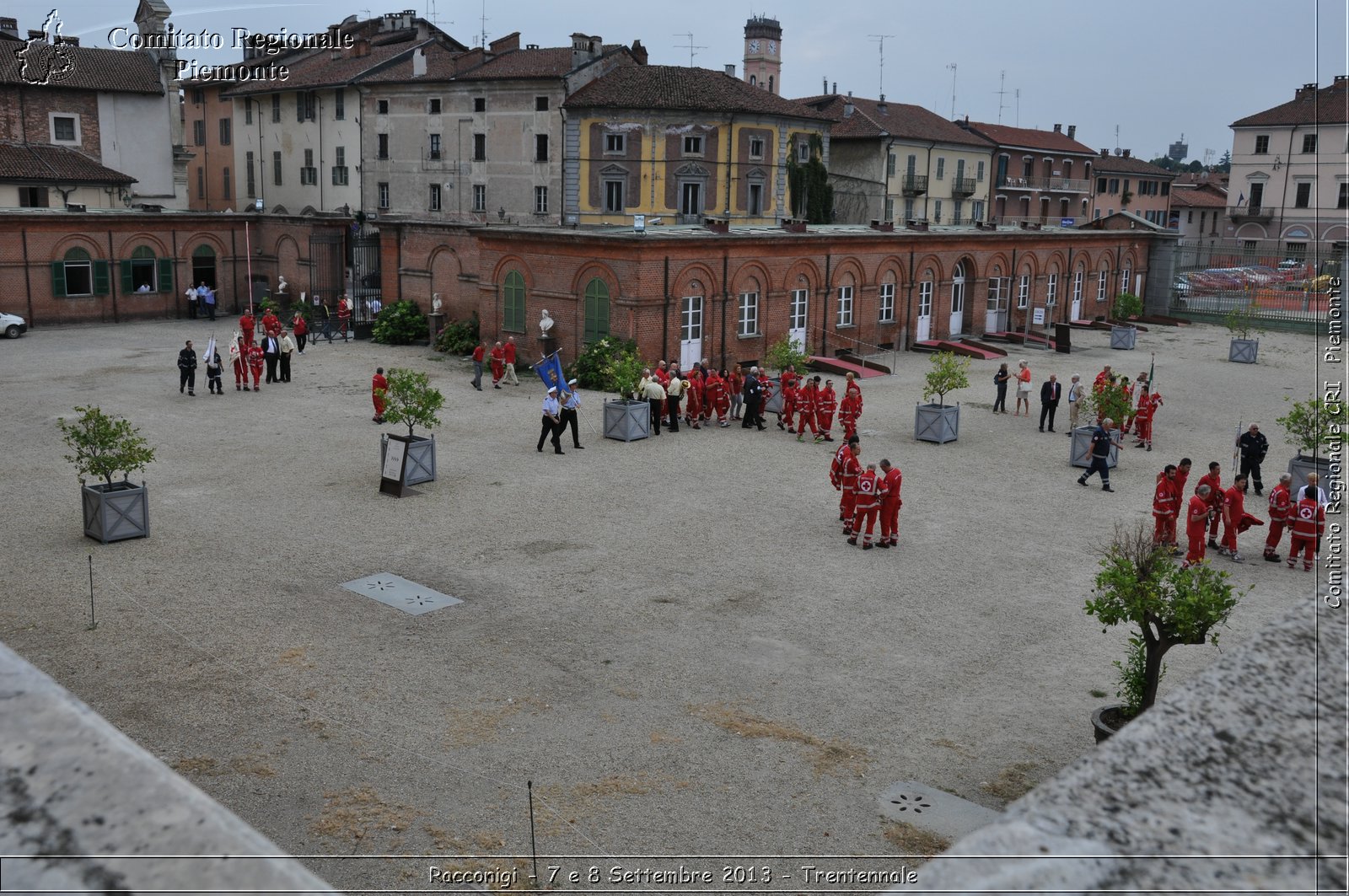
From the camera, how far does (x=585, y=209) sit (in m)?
56.5

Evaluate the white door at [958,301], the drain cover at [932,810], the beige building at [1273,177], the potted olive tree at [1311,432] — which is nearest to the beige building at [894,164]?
the beige building at [1273,177]

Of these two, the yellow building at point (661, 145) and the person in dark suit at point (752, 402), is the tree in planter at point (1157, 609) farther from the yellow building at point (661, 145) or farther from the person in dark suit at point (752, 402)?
the yellow building at point (661, 145)

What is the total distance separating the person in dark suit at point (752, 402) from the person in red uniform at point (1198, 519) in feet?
37.9

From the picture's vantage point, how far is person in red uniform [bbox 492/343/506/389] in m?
32.2

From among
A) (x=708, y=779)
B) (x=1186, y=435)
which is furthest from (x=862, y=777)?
(x=1186, y=435)

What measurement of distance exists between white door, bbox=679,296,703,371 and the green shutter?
1028 inches

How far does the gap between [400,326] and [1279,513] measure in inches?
1215

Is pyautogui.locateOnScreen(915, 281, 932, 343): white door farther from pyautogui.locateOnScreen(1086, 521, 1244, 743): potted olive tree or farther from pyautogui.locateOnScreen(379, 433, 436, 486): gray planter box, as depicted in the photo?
pyautogui.locateOnScreen(1086, 521, 1244, 743): potted olive tree

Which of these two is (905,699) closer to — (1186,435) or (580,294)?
(1186,435)

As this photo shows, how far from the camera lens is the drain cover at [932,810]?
9789 mm

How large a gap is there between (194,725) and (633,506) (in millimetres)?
9848

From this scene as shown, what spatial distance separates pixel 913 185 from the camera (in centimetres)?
7106

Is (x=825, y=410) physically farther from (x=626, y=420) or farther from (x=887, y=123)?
(x=887, y=123)

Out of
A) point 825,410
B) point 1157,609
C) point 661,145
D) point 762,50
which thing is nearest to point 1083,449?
point 825,410
